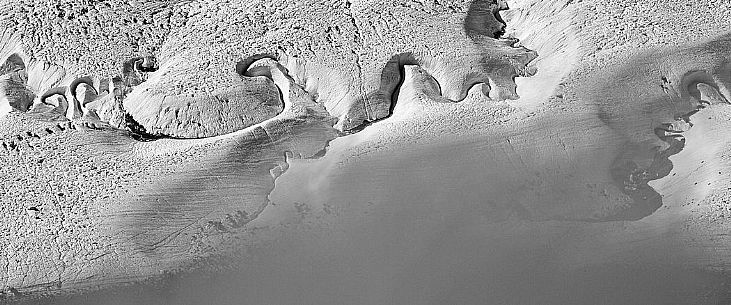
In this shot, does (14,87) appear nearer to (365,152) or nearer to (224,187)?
(224,187)

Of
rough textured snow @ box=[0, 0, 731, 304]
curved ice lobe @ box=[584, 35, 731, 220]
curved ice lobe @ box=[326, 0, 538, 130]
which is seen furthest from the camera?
curved ice lobe @ box=[326, 0, 538, 130]

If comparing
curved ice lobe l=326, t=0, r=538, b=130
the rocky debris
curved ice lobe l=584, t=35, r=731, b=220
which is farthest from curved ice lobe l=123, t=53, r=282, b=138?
curved ice lobe l=584, t=35, r=731, b=220

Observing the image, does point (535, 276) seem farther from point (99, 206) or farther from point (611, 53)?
point (99, 206)

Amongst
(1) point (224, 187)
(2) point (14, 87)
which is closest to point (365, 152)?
(1) point (224, 187)

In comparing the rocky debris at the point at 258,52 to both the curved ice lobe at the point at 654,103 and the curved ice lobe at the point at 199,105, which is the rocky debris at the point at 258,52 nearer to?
the curved ice lobe at the point at 199,105

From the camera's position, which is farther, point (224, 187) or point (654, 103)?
point (654, 103)

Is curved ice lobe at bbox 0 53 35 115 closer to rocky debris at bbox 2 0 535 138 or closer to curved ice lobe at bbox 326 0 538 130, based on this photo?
rocky debris at bbox 2 0 535 138

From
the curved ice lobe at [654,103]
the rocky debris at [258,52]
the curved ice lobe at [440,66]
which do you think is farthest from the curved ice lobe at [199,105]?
the curved ice lobe at [654,103]
